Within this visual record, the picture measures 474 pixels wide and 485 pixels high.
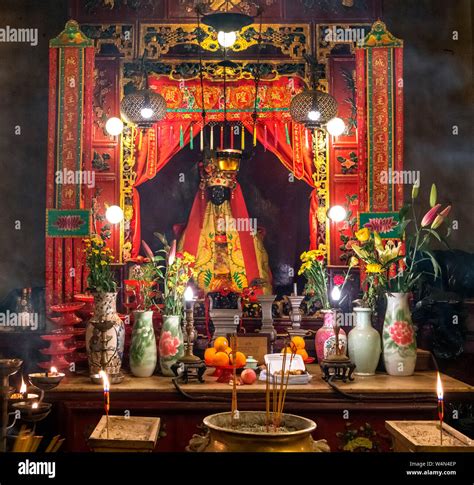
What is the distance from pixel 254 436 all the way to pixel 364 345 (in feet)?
7.07

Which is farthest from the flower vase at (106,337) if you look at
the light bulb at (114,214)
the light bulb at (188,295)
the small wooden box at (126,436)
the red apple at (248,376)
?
the light bulb at (114,214)

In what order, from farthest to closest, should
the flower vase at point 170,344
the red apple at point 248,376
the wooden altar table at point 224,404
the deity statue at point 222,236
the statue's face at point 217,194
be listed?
the statue's face at point 217,194
the deity statue at point 222,236
the flower vase at point 170,344
the red apple at point 248,376
the wooden altar table at point 224,404

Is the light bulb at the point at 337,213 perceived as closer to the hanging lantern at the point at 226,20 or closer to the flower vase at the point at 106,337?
the hanging lantern at the point at 226,20

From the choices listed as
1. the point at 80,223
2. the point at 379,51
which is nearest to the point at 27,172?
the point at 80,223

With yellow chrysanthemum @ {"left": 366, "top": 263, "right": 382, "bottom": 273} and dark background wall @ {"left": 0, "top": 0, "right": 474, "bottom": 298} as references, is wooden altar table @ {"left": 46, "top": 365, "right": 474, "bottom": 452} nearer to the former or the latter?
yellow chrysanthemum @ {"left": 366, "top": 263, "right": 382, "bottom": 273}

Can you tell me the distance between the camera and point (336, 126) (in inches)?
303

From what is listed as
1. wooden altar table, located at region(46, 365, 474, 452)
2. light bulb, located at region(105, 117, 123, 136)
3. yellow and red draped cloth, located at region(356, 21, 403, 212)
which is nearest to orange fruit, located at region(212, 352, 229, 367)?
wooden altar table, located at region(46, 365, 474, 452)

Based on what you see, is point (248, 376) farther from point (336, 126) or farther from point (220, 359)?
point (336, 126)

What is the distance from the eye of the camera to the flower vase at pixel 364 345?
4.15 m

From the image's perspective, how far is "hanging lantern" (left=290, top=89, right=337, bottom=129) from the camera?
6.31 meters

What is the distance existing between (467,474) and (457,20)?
691 cm

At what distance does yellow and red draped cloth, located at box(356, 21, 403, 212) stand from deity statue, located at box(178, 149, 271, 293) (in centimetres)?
140

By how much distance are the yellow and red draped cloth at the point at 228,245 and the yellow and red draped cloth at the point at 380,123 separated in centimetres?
139

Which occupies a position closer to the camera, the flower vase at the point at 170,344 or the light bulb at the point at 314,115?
the flower vase at the point at 170,344
